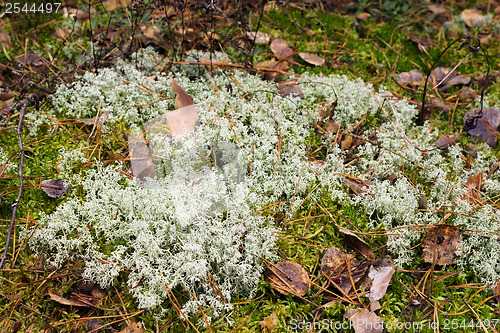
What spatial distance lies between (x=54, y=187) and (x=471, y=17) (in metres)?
5.64

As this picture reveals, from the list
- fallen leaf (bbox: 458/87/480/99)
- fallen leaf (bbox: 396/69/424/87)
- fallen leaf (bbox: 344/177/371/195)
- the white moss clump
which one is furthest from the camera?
fallen leaf (bbox: 396/69/424/87)

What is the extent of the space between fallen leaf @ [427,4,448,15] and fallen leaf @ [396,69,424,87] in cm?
188

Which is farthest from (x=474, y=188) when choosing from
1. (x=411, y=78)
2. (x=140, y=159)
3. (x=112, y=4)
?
(x=112, y=4)

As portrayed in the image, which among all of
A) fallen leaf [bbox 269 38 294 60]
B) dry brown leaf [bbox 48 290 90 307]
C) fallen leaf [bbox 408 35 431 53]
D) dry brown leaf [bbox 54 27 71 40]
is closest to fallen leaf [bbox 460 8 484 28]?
fallen leaf [bbox 408 35 431 53]

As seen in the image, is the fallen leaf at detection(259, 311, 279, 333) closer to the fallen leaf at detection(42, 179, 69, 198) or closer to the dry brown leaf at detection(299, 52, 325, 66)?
the fallen leaf at detection(42, 179, 69, 198)

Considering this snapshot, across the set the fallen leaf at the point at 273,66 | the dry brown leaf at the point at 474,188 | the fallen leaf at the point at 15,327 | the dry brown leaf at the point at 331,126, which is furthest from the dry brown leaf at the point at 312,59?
the fallen leaf at the point at 15,327

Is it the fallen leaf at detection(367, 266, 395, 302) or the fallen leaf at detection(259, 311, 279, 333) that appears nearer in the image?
the fallen leaf at detection(259, 311, 279, 333)

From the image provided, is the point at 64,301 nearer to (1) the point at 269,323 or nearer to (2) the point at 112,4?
(1) the point at 269,323

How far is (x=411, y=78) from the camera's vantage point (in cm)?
400

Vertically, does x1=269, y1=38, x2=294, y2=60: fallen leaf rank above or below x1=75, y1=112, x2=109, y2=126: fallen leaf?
above

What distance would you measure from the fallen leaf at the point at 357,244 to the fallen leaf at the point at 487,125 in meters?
1.81

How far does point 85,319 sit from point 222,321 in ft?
2.66

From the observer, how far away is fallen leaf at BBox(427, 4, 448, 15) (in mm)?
5291

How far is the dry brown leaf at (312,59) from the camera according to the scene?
13.1ft
